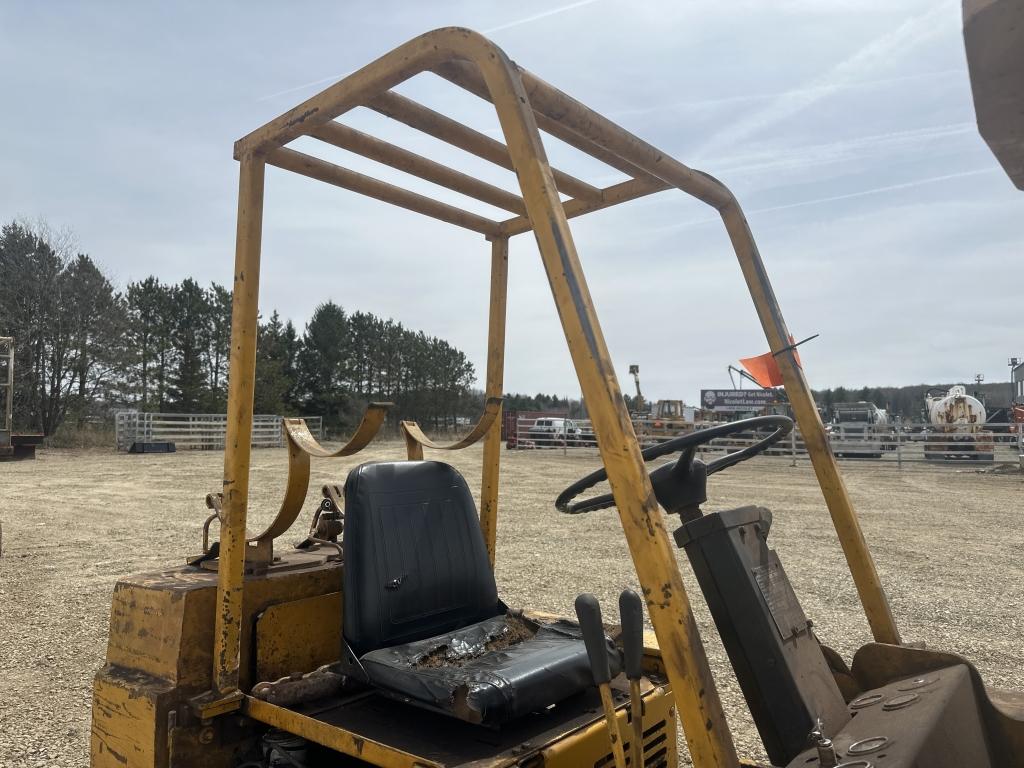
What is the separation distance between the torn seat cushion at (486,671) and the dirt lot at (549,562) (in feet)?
5.69

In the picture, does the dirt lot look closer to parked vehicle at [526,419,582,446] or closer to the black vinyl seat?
the black vinyl seat

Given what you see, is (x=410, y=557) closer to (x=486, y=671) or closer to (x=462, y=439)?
(x=462, y=439)

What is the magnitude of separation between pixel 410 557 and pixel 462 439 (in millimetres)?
435

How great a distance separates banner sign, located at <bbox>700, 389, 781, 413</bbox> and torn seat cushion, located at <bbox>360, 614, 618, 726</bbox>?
28308mm

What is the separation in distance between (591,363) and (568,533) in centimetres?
766

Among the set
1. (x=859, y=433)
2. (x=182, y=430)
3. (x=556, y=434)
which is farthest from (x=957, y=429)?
(x=182, y=430)

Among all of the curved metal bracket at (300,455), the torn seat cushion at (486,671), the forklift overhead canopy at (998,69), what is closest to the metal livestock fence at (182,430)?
the curved metal bracket at (300,455)

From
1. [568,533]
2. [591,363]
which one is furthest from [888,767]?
[568,533]

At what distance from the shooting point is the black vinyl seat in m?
1.88

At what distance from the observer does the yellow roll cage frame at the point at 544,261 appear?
1248 millimetres

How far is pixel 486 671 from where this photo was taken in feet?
6.32

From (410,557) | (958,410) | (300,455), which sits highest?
(958,410)

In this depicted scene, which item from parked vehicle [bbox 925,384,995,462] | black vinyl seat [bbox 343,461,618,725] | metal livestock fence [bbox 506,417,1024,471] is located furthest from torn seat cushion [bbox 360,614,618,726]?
parked vehicle [bbox 925,384,995,462]

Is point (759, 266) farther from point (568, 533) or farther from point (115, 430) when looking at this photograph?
point (115, 430)
